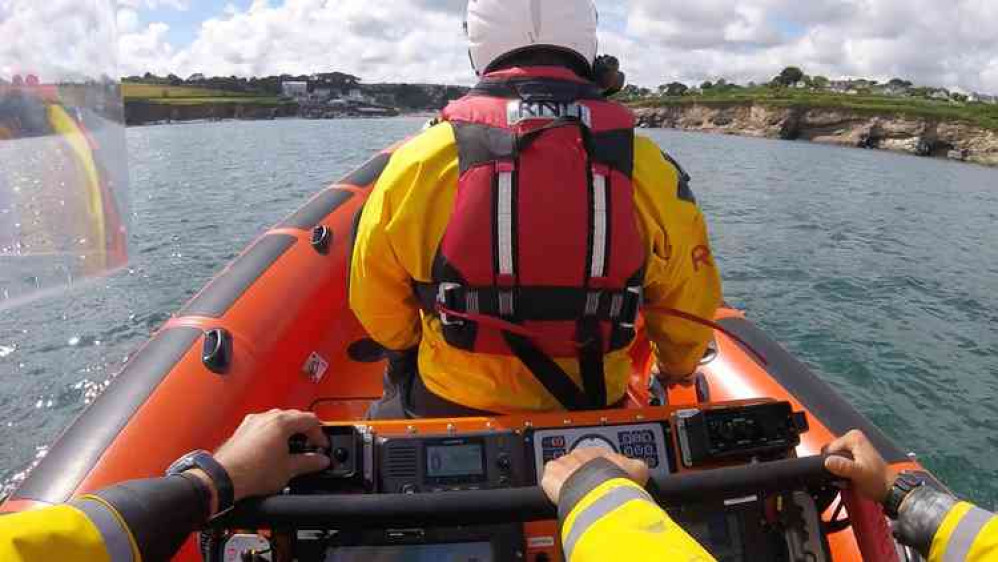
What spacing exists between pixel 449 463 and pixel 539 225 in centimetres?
56

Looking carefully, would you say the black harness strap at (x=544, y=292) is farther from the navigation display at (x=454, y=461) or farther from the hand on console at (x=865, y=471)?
the hand on console at (x=865, y=471)

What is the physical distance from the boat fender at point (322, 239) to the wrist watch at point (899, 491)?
10.2 ft

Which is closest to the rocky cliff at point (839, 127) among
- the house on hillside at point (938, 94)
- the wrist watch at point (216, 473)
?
the house on hillside at point (938, 94)

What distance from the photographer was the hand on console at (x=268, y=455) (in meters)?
1.30

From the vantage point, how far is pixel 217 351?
9.38ft

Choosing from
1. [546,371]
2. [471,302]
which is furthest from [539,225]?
[546,371]

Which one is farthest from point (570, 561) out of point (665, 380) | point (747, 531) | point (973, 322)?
point (973, 322)

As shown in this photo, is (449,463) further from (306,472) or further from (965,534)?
(965,534)

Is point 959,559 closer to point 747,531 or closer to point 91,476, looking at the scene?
point 747,531

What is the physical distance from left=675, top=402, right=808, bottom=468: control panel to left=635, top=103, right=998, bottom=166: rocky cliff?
44.9 m

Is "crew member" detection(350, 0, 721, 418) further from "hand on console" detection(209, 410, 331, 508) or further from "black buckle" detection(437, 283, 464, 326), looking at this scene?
"hand on console" detection(209, 410, 331, 508)

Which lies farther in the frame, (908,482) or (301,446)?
(301,446)

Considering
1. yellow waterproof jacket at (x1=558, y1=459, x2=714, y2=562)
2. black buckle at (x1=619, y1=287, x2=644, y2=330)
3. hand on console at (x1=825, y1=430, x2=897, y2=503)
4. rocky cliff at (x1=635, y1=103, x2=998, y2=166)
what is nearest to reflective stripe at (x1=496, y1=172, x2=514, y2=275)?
black buckle at (x1=619, y1=287, x2=644, y2=330)

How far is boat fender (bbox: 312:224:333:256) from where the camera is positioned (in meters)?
3.92
